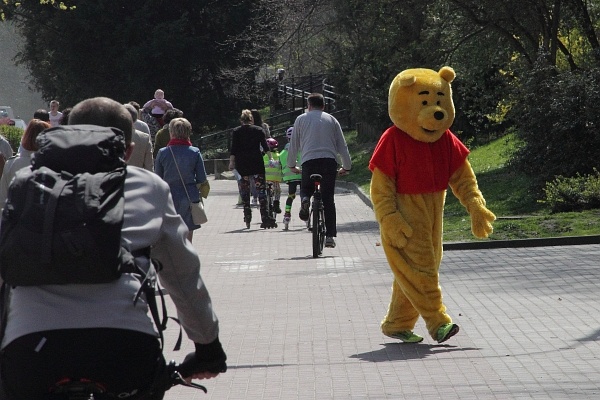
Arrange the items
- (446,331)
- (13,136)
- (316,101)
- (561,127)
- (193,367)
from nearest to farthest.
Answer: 1. (193,367)
2. (446,331)
3. (316,101)
4. (561,127)
5. (13,136)

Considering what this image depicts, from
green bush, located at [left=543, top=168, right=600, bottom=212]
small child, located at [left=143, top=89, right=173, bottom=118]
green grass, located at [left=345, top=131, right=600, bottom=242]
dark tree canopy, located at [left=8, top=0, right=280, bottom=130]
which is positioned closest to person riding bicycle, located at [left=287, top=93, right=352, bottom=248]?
green grass, located at [left=345, top=131, right=600, bottom=242]

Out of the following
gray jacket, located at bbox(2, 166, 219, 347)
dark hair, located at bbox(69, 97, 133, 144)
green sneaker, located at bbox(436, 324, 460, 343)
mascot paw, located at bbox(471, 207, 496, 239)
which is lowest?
green sneaker, located at bbox(436, 324, 460, 343)

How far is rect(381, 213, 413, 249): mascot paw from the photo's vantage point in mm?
7945

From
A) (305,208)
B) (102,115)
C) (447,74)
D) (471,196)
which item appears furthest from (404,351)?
(305,208)

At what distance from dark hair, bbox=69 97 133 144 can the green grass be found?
11.7 metres

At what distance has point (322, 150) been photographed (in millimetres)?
14305

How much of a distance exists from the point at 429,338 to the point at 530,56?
1642 centimetres

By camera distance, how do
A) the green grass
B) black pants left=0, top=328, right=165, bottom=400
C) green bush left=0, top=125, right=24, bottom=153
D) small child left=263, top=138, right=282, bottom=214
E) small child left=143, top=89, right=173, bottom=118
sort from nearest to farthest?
black pants left=0, top=328, right=165, bottom=400
the green grass
small child left=143, top=89, right=173, bottom=118
small child left=263, top=138, right=282, bottom=214
green bush left=0, top=125, right=24, bottom=153

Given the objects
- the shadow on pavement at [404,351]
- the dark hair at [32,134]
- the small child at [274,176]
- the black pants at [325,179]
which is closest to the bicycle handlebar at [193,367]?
the shadow on pavement at [404,351]

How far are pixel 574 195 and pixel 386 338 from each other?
10014mm

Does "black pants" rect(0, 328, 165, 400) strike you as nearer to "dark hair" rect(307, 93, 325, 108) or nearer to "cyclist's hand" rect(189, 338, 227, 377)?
"cyclist's hand" rect(189, 338, 227, 377)

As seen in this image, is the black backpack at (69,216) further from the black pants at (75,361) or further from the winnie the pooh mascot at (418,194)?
the winnie the pooh mascot at (418,194)

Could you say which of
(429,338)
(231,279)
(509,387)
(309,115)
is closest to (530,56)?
(309,115)

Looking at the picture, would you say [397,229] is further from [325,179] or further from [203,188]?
[325,179]
